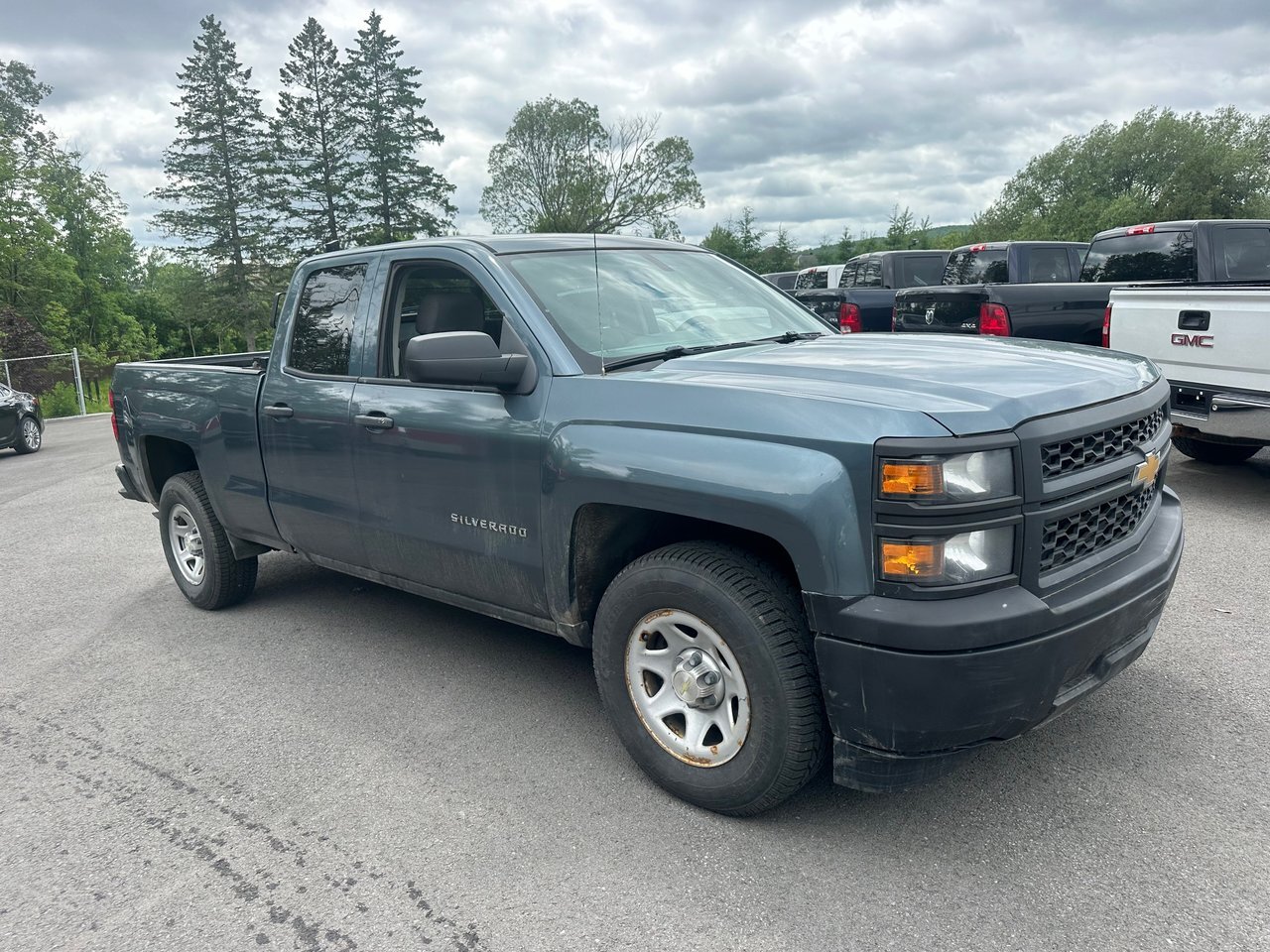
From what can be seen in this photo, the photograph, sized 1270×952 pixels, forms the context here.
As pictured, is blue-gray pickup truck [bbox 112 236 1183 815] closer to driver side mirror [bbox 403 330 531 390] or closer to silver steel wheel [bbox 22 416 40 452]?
driver side mirror [bbox 403 330 531 390]

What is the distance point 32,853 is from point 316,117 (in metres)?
48.7

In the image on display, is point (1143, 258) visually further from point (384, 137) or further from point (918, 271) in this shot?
point (384, 137)

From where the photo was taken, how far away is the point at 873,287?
659 inches

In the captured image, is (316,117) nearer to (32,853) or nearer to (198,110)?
(198,110)

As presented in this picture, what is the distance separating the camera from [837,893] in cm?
262

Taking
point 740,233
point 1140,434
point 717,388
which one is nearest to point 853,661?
point 717,388

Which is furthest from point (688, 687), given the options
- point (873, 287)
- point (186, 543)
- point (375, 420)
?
point (873, 287)

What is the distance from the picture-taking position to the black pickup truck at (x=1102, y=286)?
27.7ft

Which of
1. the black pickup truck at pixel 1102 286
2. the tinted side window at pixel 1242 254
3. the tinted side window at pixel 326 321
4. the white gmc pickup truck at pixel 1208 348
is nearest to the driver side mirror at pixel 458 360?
the tinted side window at pixel 326 321

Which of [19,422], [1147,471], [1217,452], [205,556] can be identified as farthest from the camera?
[19,422]

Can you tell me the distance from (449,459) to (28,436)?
1440cm

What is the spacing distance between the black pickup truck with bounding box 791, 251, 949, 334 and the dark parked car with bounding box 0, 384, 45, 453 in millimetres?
12250

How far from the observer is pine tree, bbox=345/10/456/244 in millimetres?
45438

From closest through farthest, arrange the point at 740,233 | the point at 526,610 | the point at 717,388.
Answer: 1. the point at 717,388
2. the point at 526,610
3. the point at 740,233
